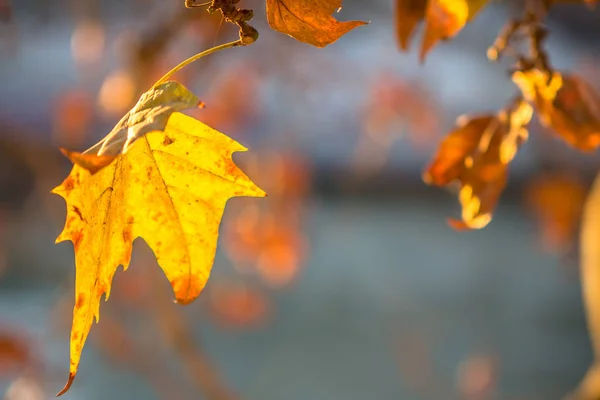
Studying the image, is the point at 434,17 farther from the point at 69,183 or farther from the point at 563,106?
the point at 69,183

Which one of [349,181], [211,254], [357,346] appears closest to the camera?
[211,254]

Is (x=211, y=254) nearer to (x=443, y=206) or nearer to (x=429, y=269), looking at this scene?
(x=429, y=269)

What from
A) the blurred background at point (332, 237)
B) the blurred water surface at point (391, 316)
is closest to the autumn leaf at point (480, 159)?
the blurred background at point (332, 237)

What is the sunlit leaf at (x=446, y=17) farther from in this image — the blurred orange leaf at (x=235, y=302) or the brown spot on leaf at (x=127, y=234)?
the blurred orange leaf at (x=235, y=302)

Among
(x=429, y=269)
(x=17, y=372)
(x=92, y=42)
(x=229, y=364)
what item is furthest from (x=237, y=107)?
(x=429, y=269)

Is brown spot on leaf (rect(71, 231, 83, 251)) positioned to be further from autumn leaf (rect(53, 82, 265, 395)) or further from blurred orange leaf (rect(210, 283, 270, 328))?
blurred orange leaf (rect(210, 283, 270, 328))

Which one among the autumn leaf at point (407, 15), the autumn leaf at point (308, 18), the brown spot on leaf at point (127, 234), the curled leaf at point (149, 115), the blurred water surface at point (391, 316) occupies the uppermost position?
the autumn leaf at point (308, 18)
